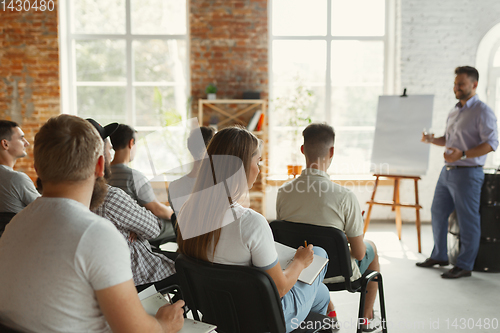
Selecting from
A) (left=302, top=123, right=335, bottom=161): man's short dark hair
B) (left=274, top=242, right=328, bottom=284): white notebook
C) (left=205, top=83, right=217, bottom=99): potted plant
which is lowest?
(left=274, top=242, right=328, bottom=284): white notebook

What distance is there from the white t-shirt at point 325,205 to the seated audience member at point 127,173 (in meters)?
1.10

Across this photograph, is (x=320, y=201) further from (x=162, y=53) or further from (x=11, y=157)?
(x=162, y=53)

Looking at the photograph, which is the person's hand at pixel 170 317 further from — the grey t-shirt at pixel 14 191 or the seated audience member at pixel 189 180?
the grey t-shirt at pixel 14 191

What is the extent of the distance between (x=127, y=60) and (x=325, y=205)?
15.1ft

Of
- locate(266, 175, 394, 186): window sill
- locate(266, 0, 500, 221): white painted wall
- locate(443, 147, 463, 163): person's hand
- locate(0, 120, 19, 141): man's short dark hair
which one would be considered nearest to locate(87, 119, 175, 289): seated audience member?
locate(0, 120, 19, 141): man's short dark hair

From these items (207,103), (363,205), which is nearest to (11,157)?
(207,103)

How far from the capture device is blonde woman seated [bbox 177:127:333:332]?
4.41 ft

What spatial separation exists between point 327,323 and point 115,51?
17.2 ft

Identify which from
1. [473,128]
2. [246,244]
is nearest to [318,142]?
[246,244]

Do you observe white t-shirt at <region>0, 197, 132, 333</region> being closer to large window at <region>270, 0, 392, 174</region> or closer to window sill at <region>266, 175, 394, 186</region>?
window sill at <region>266, 175, 394, 186</region>

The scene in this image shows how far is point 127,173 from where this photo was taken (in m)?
2.60

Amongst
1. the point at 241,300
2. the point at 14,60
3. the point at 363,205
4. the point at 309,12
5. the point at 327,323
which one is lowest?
the point at 363,205

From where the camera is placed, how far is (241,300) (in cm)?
133

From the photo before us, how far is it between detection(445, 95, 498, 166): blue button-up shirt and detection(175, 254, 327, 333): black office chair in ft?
8.78
